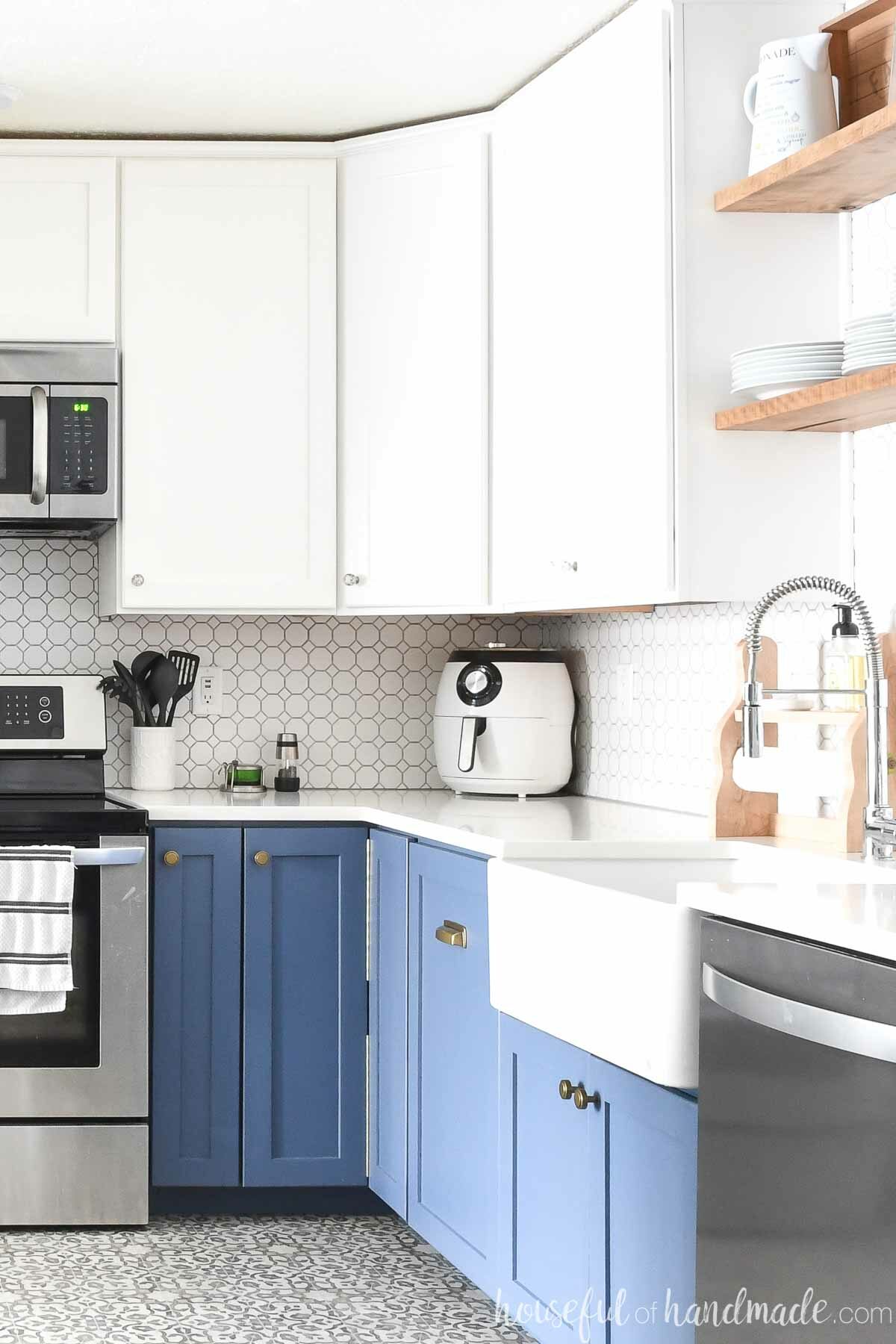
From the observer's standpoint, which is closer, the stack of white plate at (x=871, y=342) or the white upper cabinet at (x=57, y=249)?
the stack of white plate at (x=871, y=342)

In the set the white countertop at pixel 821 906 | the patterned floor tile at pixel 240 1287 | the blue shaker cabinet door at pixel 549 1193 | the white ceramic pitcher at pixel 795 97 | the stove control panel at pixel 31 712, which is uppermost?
the white ceramic pitcher at pixel 795 97

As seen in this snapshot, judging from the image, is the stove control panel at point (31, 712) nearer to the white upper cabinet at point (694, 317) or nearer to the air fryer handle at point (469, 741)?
the air fryer handle at point (469, 741)

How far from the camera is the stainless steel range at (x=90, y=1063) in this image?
9.69 feet

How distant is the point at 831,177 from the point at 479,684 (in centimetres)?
141

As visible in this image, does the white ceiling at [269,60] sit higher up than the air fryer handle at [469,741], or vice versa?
the white ceiling at [269,60]

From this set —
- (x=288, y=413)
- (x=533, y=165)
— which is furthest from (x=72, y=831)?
(x=533, y=165)

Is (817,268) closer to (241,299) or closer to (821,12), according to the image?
(821,12)

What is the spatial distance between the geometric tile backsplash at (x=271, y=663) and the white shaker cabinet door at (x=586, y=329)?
0.64 m

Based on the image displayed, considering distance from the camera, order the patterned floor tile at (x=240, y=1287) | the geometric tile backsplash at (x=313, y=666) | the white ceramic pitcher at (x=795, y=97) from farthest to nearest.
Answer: the geometric tile backsplash at (x=313, y=666)
the patterned floor tile at (x=240, y=1287)
the white ceramic pitcher at (x=795, y=97)

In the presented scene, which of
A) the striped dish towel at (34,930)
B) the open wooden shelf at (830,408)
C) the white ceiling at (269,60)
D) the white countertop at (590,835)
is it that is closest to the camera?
the white countertop at (590,835)

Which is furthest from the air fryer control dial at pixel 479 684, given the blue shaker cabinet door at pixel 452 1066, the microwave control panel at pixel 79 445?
the microwave control panel at pixel 79 445

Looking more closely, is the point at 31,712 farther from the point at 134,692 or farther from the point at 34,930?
the point at 34,930

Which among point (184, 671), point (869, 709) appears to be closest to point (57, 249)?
point (184, 671)

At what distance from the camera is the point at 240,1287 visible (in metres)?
2.73
